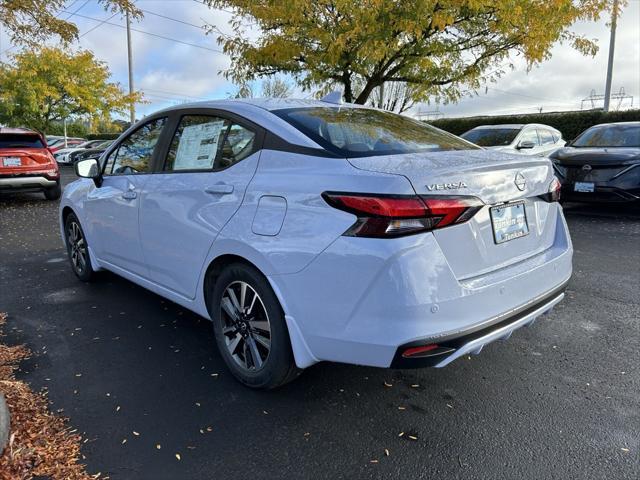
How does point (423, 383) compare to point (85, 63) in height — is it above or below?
below

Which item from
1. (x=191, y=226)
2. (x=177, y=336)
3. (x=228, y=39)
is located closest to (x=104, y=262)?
(x=177, y=336)

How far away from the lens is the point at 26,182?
1064cm

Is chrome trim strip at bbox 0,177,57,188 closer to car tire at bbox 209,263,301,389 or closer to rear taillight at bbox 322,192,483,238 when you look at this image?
car tire at bbox 209,263,301,389

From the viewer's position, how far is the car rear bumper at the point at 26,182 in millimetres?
10309

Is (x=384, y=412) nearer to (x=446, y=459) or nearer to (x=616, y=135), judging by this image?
(x=446, y=459)

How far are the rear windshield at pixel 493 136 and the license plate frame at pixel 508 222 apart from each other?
25.5 ft

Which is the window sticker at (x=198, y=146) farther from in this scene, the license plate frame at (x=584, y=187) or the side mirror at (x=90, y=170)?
the license plate frame at (x=584, y=187)

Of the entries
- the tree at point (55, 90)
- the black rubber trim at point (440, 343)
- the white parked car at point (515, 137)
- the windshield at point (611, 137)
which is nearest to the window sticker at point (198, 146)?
the black rubber trim at point (440, 343)

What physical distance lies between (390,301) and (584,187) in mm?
7071

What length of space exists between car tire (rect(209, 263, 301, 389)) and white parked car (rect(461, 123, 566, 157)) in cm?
790

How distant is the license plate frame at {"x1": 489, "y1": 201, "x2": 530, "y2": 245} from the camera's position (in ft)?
7.79

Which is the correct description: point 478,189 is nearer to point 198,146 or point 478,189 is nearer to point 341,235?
point 341,235

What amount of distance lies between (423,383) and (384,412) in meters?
0.39

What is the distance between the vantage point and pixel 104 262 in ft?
14.1
